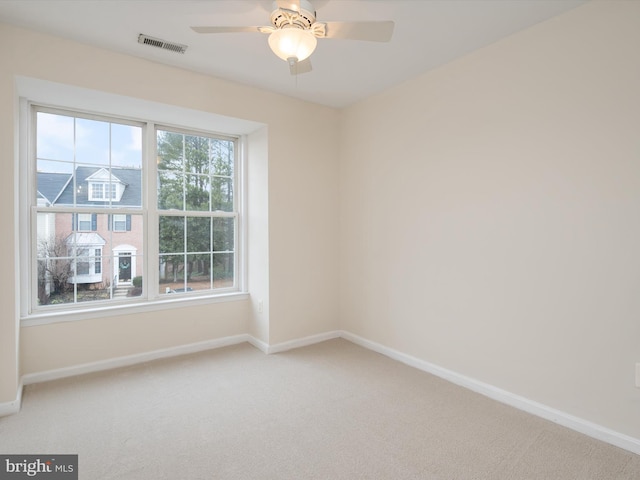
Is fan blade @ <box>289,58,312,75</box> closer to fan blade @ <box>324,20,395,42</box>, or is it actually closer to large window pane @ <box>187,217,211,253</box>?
fan blade @ <box>324,20,395,42</box>

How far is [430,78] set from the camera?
3.07m

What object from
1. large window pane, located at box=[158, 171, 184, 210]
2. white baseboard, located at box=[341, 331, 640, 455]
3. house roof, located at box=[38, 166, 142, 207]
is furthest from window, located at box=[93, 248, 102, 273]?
white baseboard, located at box=[341, 331, 640, 455]

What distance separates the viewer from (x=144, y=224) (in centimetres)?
344

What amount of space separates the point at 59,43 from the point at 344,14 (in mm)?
2097

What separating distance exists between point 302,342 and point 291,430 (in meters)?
1.62

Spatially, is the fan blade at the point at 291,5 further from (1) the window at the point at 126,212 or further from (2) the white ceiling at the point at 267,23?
(1) the window at the point at 126,212

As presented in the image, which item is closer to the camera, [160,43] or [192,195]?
[160,43]

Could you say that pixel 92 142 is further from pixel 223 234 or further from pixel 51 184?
pixel 223 234

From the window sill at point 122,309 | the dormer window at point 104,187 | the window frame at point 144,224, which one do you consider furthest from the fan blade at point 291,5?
the window sill at point 122,309

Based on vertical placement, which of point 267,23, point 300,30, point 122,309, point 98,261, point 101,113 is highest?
point 267,23

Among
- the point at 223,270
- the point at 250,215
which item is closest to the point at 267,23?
the point at 250,215

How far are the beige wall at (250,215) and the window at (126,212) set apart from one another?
0.29m

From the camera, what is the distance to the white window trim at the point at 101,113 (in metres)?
2.77

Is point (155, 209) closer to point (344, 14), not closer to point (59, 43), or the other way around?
point (59, 43)
